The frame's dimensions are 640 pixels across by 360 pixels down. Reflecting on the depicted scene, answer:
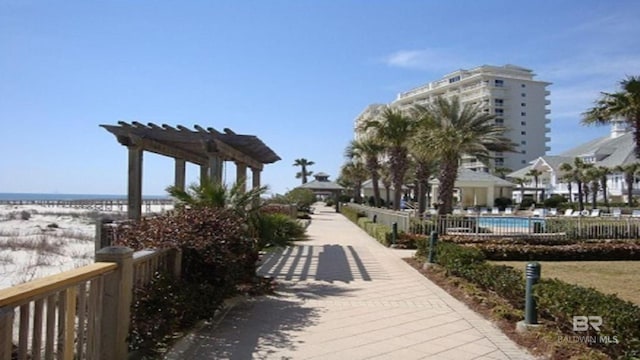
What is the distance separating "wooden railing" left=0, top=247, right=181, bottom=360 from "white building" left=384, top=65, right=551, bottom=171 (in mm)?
103132

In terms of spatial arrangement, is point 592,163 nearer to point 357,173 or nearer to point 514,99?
point 357,173

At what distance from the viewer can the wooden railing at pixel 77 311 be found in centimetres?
314

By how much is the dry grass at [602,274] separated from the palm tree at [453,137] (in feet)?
21.7

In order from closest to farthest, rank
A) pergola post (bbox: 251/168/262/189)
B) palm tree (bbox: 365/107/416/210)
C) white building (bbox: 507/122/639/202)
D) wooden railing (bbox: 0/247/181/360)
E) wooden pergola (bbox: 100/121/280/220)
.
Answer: wooden railing (bbox: 0/247/181/360) < wooden pergola (bbox: 100/121/280/220) < pergola post (bbox: 251/168/262/189) < palm tree (bbox: 365/107/416/210) < white building (bbox: 507/122/639/202)

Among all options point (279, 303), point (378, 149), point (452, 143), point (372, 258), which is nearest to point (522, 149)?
point (378, 149)

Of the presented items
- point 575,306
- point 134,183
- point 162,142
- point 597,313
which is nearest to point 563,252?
point 575,306

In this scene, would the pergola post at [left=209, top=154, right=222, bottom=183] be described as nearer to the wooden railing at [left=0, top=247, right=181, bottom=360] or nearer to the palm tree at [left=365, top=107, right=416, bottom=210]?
the wooden railing at [left=0, top=247, right=181, bottom=360]

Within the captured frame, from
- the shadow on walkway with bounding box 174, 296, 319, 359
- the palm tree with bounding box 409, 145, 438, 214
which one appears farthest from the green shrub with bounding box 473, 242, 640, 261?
the shadow on walkway with bounding box 174, 296, 319, 359

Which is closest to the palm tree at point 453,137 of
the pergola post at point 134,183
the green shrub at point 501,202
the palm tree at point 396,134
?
the palm tree at point 396,134

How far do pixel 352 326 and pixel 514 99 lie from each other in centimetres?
10692

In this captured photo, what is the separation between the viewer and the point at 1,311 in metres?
2.78

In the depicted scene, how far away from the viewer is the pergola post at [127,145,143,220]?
13.4 metres

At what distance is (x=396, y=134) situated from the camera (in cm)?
2898

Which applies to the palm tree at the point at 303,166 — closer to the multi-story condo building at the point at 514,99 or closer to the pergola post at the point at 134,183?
the multi-story condo building at the point at 514,99
